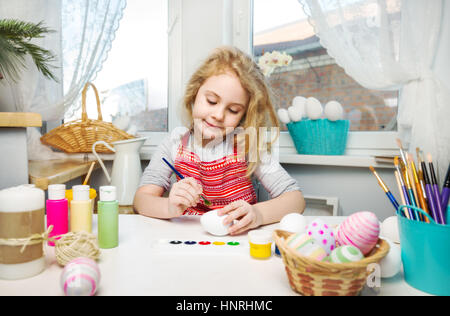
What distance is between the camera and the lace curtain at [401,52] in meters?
1.14

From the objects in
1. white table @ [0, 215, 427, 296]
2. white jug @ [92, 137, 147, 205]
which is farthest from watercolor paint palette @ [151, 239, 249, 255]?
white jug @ [92, 137, 147, 205]

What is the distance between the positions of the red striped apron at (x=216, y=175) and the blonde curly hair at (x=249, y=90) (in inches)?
2.1

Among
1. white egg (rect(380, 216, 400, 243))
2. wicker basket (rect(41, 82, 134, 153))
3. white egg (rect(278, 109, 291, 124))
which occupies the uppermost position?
white egg (rect(278, 109, 291, 124))

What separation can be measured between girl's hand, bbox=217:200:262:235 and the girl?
0.25 m

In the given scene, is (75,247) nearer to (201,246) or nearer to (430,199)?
(201,246)

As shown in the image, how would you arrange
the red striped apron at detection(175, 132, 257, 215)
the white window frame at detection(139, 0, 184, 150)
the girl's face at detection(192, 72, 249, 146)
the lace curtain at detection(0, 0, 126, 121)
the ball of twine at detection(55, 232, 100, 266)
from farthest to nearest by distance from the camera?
1. the white window frame at detection(139, 0, 184, 150)
2. the lace curtain at detection(0, 0, 126, 121)
3. the red striped apron at detection(175, 132, 257, 215)
4. the girl's face at detection(192, 72, 249, 146)
5. the ball of twine at detection(55, 232, 100, 266)

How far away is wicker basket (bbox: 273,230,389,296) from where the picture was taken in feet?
1.41

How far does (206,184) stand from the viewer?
1239mm

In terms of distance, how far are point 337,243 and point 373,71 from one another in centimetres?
99

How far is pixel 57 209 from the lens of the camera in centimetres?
65

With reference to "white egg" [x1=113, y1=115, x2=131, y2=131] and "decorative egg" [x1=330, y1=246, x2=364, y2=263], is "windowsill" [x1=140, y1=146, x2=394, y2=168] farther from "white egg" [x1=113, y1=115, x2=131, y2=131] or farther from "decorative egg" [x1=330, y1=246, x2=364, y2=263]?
"decorative egg" [x1=330, y1=246, x2=364, y2=263]

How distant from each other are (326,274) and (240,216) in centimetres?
36

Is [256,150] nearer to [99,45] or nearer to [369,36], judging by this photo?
[369,36]

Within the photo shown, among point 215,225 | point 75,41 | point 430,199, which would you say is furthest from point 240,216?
point 75,41
